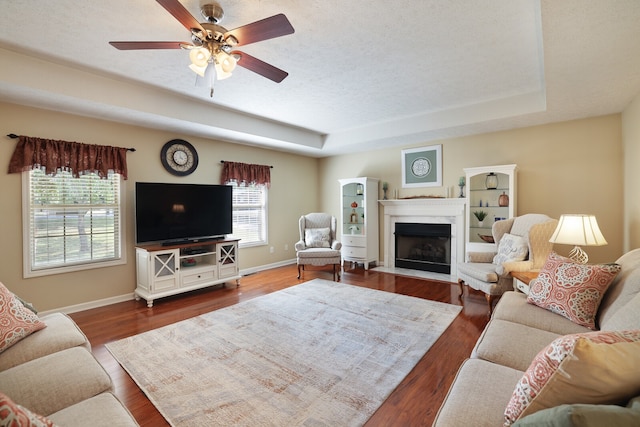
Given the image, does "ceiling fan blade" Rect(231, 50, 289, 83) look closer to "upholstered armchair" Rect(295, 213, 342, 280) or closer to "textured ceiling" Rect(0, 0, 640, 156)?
"textured ceiling" Rect(0, 0, 640, 156)

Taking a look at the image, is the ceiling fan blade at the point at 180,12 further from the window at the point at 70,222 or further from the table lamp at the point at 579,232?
the table lamp at the point at 579,232

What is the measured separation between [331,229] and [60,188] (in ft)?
12.7

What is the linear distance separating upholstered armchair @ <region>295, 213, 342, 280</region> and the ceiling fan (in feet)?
10.5

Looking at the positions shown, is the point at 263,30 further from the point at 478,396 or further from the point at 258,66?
the point at 478,396

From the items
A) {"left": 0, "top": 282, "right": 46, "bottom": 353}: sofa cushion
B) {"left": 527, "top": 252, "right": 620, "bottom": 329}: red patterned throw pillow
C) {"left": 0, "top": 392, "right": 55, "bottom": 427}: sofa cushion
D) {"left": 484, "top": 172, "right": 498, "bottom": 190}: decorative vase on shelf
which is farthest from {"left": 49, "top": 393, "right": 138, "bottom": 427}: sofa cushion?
{"left": 484, "top": 172, "right": 498, "bottom": 190}: decorative vase on shelf

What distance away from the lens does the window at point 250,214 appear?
17.4 ft

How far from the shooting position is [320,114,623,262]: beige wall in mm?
3679

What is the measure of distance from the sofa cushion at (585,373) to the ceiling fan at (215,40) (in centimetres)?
197

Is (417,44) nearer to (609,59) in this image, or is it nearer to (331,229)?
(609,59)

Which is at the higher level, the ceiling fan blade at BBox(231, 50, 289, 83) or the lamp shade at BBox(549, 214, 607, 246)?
the ceiling fan blade at BBox(231, 50, 289, 83)

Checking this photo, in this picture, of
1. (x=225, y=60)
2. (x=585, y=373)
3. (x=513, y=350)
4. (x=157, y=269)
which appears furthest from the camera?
(x=157, y=269)

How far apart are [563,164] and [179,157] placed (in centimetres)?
549

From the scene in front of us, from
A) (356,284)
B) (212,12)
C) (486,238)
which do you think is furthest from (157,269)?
(486,238)

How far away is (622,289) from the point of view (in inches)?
69.0
